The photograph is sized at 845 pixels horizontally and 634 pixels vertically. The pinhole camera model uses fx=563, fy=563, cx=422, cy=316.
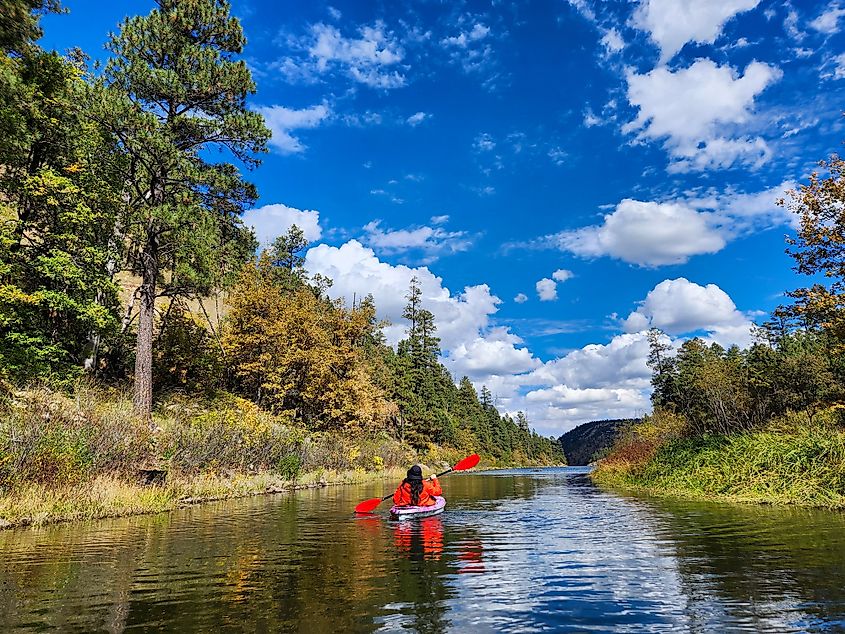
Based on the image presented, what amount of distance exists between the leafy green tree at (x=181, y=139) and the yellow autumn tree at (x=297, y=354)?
12.6 meters

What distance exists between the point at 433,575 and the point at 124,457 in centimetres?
1296

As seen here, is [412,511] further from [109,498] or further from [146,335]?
[146,335]

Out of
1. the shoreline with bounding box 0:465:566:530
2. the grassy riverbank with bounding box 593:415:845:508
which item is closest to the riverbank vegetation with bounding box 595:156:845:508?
the grassy riverbank with bounding box 593:415:845:508

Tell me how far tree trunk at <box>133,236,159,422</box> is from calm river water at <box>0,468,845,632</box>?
10.1 m

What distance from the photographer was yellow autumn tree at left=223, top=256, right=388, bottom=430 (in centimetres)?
3894

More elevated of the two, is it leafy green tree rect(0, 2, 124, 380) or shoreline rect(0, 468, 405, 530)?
leafy green tree rect(0, 2, 124, 380)

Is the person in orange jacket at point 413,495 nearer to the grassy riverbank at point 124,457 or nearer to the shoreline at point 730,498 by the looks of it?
the grassy riverbank at point 124,457

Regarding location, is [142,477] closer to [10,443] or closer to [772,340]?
[10,443]

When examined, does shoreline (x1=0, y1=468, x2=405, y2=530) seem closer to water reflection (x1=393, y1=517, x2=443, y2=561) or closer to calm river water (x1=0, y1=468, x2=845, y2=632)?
calm river water (x1=0, y1=468, x2=845, y2=632)

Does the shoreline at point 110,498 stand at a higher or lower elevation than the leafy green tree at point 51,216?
lower

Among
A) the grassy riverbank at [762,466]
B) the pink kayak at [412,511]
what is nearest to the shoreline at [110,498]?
the pink kayak at [412,511]

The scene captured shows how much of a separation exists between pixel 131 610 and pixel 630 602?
5729mm

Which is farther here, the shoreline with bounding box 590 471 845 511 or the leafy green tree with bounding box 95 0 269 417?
the leafy green tree with bounding box 95 0 269 417

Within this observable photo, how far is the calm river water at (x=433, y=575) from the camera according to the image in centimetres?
588
